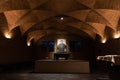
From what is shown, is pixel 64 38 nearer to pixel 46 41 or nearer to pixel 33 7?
pixel 46 41

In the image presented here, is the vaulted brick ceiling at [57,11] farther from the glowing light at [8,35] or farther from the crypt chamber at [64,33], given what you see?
the glowing light at [8,35]

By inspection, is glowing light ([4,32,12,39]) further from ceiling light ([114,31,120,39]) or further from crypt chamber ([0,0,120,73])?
ceiling light ([114,31,120,39])

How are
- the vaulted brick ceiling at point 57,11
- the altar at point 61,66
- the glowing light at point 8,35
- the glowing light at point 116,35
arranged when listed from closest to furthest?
the vaulted brick ceiling at point 57,11 < the altar at point 61,66 < the glowing light at point 116,35 < the glowing light at point 8,35

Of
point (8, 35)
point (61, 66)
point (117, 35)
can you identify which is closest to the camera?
point (61, 66)

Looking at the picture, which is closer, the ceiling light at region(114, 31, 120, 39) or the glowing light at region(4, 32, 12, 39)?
the ceiling light at region(114, 31, 120, 39)

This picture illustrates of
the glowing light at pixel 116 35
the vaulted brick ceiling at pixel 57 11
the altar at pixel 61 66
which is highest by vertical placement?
the vaulted brick ceiling at pixel 57 11

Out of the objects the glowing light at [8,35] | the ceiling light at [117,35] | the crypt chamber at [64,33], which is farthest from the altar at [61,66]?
the glowing light at [8,35]

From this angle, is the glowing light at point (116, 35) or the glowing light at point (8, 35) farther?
the glowing light at point (8, 35)

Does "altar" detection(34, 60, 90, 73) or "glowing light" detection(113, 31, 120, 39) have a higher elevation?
"glowing light" detection(113, 31, 120, 39)

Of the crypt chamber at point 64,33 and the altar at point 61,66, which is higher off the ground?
the crypt chamber at point 64,33

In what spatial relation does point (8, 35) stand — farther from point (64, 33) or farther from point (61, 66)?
point (64, 33)

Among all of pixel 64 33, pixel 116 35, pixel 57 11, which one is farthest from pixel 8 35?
pixel 64 33

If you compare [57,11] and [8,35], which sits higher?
[57,11]

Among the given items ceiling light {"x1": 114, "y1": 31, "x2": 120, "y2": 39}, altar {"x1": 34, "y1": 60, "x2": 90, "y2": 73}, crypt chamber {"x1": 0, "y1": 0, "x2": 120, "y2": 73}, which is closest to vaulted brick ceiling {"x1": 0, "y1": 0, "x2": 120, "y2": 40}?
crypt chamber {"x1": 0, "y1": 0, "x2": 120, "y2": 73}
